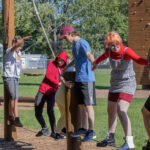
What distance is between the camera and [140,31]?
17641 mm

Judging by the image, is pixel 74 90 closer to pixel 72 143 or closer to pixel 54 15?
pixel 72 143

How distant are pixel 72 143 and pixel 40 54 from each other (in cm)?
5463

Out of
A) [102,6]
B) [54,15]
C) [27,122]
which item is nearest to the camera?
[27,122]

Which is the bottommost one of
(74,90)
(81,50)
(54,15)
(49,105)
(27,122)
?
(27,122)

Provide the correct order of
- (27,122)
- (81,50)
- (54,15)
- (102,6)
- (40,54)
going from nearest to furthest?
1. (81,50)
2. (27,122)
3. (54,15)
4. (102,6)
5. (40,54)

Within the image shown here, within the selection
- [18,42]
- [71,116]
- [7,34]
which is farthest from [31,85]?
[71,116]

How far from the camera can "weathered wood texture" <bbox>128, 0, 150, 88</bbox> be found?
17484mm

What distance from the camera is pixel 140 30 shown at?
1764cm

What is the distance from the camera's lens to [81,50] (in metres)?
5.49

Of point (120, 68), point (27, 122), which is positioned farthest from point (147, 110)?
point (27, 122)

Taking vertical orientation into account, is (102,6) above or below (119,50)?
above

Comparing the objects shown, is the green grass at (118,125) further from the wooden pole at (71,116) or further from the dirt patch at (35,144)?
the wooden pole at (71,116)

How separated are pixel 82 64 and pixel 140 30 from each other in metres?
12.5

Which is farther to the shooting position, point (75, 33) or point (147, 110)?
point (75, 33)
